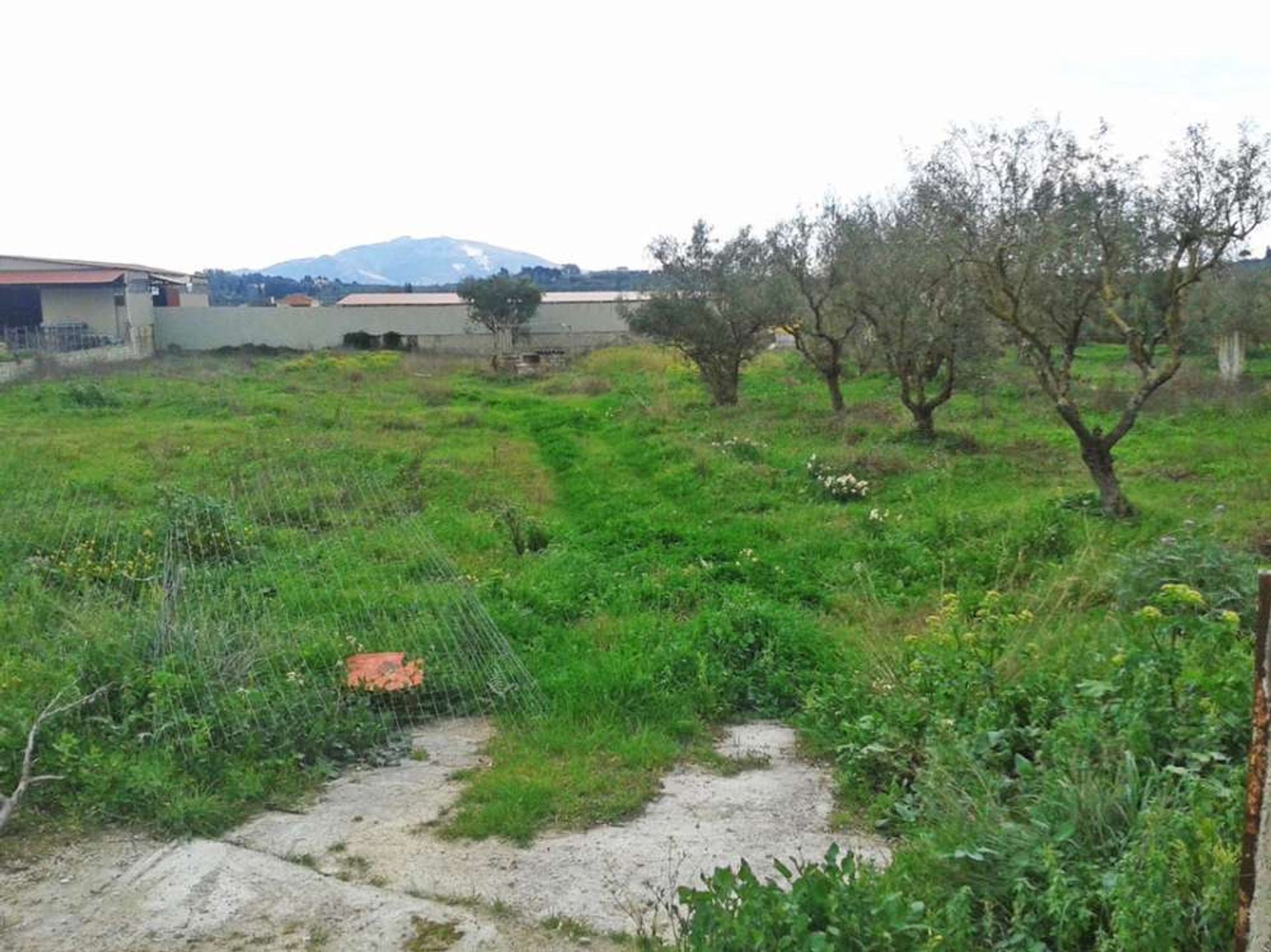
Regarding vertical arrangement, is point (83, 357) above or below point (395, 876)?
above

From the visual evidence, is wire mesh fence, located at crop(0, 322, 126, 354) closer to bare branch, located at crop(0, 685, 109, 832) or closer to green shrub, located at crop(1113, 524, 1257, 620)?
bare branch, located at crop(0, 685, 109, 832)

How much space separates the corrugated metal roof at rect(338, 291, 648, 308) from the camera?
45531mm

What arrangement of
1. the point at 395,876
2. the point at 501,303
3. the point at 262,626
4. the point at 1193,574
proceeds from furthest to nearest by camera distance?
the point at 501,303 < the point at 262,626 < the point at 1193,574 < the point at 395,876

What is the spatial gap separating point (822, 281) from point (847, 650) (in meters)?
13.1

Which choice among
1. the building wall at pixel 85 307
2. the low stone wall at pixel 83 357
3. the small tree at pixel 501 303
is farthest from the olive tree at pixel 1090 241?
the building wall at pixel 85 307

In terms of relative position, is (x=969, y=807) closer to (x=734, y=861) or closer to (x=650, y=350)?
(x=734, y=861)

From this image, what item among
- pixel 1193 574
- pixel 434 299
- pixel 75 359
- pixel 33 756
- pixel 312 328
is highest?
pixel 434 299

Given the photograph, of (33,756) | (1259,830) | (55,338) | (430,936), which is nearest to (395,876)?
(430,936)

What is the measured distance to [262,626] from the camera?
6.86m

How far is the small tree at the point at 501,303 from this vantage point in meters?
39.4

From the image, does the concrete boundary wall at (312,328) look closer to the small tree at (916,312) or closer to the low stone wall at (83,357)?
the low stone wall at (83,357)

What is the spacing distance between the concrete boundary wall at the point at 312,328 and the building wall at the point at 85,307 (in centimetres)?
168

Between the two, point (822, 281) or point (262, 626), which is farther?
point (822, 281)

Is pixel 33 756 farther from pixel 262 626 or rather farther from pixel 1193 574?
pixel 1193 574
